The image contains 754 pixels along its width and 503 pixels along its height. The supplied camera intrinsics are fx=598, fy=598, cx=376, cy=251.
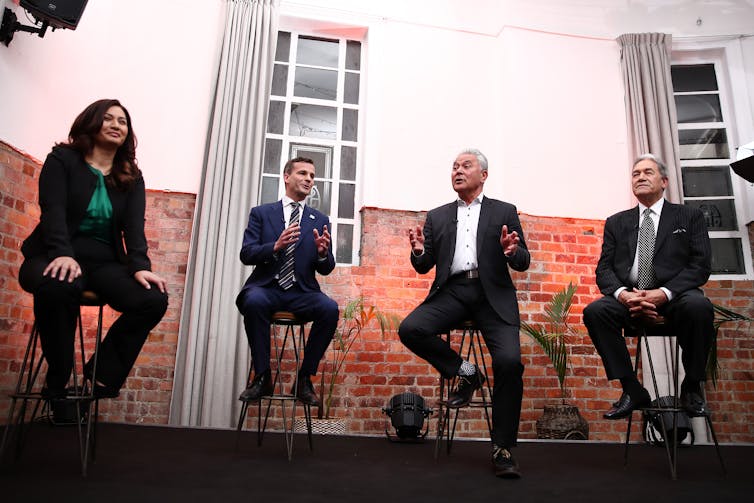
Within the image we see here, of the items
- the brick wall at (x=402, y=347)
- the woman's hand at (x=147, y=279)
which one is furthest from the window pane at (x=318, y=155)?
the woman's hand at (x=147, y=279)

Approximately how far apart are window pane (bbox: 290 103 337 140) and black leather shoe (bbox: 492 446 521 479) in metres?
3.55

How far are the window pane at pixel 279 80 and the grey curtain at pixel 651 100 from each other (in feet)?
10.4

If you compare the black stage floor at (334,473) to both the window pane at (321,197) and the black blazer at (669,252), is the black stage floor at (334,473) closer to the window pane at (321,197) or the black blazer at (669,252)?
the black blazer at (669,252)

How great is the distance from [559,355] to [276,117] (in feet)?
10.5

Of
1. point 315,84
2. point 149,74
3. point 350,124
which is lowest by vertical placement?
point 350,124

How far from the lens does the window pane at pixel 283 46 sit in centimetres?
556

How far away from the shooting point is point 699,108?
5.83 metres

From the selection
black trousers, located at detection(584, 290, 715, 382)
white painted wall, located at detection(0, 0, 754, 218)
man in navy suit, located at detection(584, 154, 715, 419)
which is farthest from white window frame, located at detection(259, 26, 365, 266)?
black trousers, located at detection(584, 290, 715, 382)

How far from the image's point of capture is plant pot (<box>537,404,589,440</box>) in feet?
15.0

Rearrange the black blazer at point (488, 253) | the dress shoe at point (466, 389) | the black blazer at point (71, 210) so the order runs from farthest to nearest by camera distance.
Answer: the black blazer at point (488, 253) → the dress shoe at point (466, 389) → the black blazer at point (71, 210)

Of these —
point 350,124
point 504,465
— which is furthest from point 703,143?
point 504,465

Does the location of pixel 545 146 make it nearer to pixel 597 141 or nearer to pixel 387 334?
pixel 597 141

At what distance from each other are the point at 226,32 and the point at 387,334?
2870mm

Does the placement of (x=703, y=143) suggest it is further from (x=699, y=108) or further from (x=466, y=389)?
(x=466, y=389)
